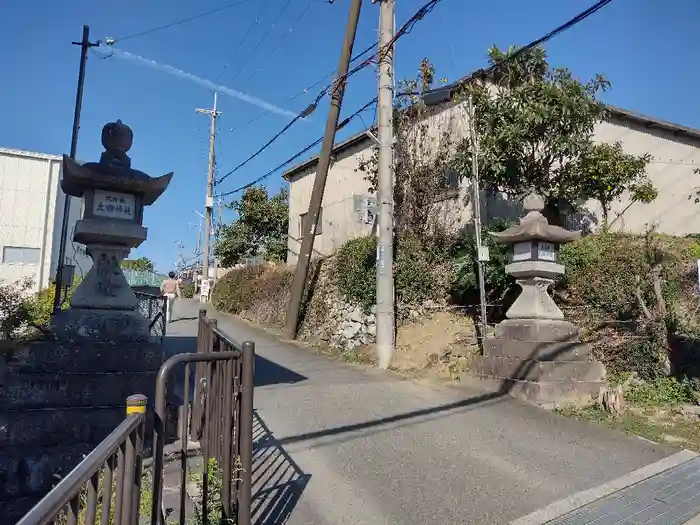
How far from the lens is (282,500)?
13.0 ft

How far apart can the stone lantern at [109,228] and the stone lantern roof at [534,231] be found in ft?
18.2

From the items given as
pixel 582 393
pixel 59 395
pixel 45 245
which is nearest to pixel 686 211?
pixel 582 393

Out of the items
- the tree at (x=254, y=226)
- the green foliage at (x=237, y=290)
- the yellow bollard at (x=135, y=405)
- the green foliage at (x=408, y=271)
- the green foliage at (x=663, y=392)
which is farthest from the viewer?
the tree at (x=254, y=226)

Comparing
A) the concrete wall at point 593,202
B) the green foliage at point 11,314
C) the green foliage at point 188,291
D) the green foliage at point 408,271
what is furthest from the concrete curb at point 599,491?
the green foliage at point 188,291

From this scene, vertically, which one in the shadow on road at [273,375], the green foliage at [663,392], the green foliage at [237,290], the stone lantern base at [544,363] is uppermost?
the green foliage at [237,290]

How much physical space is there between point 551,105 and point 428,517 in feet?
33.1

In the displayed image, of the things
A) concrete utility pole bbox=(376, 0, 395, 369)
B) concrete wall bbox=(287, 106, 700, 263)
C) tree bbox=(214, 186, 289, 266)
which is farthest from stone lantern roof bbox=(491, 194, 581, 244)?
tree bbox=(214, 186, 289, 266)

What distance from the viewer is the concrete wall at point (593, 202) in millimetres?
13086

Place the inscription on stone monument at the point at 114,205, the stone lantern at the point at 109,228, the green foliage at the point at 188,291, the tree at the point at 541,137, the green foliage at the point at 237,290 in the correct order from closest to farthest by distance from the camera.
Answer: the stone lantern at the point at 109,228
the inscription on stone monument at the point at 114,205
the tree at the point at 541,137
the green foliage at the point at 237,290
the green foliage at the point at 188,291

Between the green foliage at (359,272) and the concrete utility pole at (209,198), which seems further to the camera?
the concrete utility pole at (209,198)

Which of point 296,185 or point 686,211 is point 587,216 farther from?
point 296,185

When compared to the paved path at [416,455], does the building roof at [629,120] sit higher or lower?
higher

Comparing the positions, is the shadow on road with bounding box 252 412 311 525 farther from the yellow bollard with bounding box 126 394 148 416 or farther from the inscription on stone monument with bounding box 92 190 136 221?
the inscription on stone monument with bounding box 92 190 136 221

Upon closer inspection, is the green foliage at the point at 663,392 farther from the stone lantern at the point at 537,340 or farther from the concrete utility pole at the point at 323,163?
the concrete utility pole at the point at 323,163
